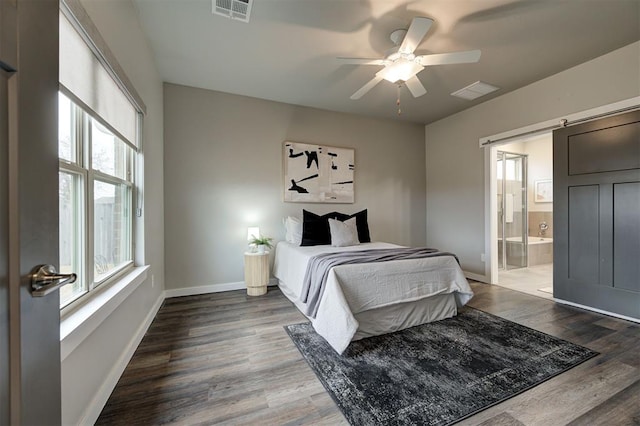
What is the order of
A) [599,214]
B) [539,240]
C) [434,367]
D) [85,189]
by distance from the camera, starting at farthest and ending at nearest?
[539,240]
[599,214]
[434,367]
[85,189]

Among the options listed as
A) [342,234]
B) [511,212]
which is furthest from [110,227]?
[511,212]

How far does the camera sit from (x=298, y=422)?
4.56ft

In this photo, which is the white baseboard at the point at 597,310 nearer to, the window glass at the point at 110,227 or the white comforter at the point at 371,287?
the white comforter at the point at 371,287

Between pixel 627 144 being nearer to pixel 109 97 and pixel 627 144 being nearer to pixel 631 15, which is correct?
pixel 631 15

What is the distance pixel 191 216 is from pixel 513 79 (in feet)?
14.6

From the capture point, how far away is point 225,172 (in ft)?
11.9

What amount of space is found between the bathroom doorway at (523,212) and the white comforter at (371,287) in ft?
7.07

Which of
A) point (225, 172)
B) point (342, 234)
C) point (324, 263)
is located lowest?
point (324, 263)

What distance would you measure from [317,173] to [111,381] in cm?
326

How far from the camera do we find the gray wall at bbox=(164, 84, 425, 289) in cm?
341

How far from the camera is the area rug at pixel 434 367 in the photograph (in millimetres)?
1487

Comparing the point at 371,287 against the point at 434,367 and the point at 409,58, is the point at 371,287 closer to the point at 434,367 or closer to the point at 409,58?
the point at 434,367

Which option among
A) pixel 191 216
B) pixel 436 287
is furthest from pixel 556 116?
pixel 191 216

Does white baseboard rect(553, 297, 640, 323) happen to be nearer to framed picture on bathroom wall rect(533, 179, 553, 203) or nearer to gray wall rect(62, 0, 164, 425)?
framed picture on bathroom wall rect(533, 179, 553, 203)
